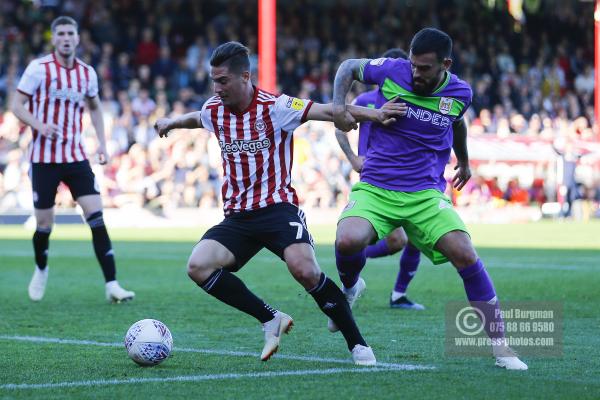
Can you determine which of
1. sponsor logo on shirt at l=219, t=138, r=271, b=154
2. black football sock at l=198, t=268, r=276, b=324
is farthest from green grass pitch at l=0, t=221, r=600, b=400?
sponsor logo on shirt at l=219, t=138, r=271, b=154

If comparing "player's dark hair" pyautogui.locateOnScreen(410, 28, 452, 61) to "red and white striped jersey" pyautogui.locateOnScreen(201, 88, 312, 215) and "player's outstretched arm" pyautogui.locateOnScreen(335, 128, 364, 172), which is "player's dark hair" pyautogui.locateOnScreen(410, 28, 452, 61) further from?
"player's outstretched arm" pyautogui.locateOnScreen(335, 128, 364, 172)

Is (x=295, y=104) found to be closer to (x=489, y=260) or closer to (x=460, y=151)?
(x=460, y=151)

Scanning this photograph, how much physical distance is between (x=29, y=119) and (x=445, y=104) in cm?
428

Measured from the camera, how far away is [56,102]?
33.4 ft

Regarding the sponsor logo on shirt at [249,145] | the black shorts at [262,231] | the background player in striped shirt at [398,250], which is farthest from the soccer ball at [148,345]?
the background player in striped shirt at [398,250]

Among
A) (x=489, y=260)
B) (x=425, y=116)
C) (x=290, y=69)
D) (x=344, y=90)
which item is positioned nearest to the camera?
(x=344, y=90)

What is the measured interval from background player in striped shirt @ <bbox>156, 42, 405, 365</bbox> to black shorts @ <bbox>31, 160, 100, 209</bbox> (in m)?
3.48

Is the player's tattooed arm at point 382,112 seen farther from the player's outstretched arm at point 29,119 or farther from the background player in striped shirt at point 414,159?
the player's outstretched arm at point 29,119

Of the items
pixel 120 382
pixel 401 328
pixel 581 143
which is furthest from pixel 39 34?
pixel 120 382

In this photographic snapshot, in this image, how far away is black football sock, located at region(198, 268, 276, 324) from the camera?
21.9 ft

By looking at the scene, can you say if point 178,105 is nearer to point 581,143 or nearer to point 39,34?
point 39,34

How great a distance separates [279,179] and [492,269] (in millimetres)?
6778

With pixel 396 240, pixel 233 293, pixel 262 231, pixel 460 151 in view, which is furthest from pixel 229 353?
pixel 396 240

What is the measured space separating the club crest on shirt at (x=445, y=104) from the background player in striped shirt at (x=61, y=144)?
13.3ft
